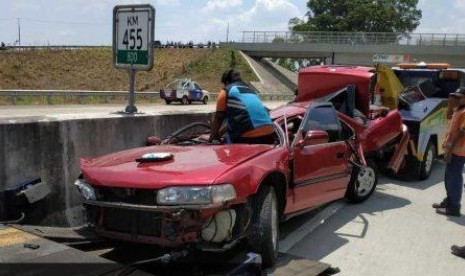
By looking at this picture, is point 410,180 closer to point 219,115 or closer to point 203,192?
point 219,115

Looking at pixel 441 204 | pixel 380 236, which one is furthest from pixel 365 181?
pixel 380 236

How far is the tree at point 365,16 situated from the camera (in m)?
91.7

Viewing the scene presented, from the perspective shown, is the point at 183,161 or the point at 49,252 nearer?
the point at 49,252

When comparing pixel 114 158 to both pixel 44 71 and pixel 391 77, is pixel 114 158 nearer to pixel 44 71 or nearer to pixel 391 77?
pixel 391 77

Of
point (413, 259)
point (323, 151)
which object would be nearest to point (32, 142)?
point (323, 151)

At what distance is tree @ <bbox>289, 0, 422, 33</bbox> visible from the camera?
91688 mm

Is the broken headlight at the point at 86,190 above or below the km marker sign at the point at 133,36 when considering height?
below

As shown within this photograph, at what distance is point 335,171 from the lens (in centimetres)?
709

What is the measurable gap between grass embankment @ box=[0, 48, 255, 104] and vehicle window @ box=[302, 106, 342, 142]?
42.2m

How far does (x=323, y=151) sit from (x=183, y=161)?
225 cm

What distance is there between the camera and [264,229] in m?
5.07

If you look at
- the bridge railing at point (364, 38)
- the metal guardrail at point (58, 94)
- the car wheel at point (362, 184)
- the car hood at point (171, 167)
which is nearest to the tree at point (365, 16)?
the bridge railing at point (364, 38)

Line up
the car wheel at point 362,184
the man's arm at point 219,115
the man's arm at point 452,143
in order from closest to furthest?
the man's arm at point 219,115
the man's arm at point 452,143
the car wheel at point 362,184

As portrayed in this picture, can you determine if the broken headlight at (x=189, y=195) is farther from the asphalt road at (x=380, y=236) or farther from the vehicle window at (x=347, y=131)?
the vehicle window at (x=347, y=131)
